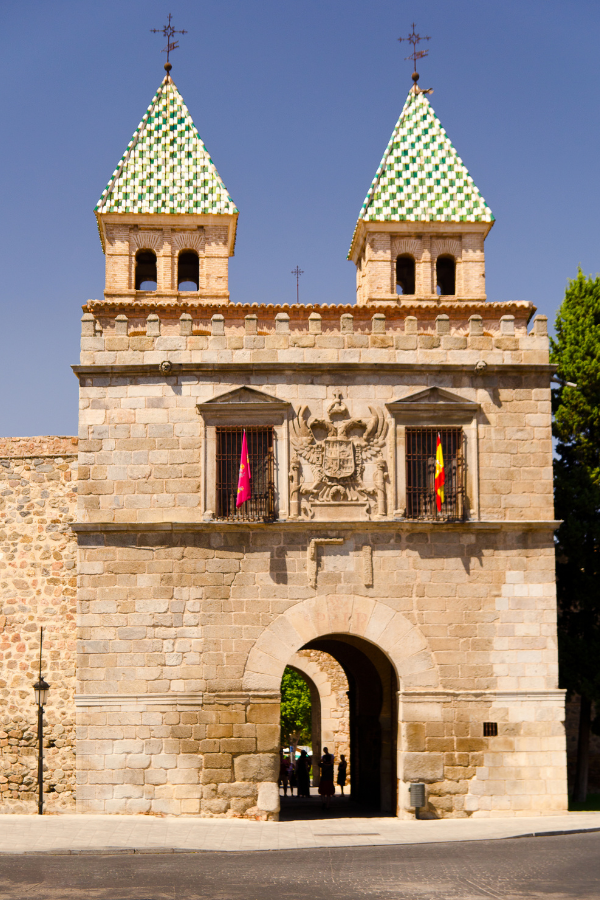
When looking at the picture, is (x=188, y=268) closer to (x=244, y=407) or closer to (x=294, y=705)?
(x=244, y=407)

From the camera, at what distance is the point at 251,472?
16.6 meters

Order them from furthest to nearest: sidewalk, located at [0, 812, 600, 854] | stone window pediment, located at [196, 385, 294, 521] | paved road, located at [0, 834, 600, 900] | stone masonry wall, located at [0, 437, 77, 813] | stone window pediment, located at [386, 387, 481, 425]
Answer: stone masonry wall, located at [0, 437, 77, 813], stone window pediment, located at [386, 387, 481, 425], stone window pediment, located at [196, 385, 294, 521], sidewalk, located at [0, 812, 600, 854], paved road, located at [0, 834, 600, 900]


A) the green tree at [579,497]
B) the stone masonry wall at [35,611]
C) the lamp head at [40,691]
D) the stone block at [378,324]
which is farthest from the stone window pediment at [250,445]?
Result: the green tree at [579,497]

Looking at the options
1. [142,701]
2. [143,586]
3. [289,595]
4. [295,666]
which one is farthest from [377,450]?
[295,666]

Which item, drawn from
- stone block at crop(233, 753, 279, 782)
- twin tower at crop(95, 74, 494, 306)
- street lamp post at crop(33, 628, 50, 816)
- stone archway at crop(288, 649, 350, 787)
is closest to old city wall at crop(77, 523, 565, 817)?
stone block at crop(233, 753, 279, 782)

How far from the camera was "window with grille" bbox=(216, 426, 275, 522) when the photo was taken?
1645 centimetres

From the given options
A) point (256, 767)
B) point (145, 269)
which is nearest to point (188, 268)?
point (145, 269)

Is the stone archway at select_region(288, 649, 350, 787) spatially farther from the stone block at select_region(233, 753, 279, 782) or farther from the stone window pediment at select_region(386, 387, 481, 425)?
the stone window pediment at select_region(386, 387, 481, 425)

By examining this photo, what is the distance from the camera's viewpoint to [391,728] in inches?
690

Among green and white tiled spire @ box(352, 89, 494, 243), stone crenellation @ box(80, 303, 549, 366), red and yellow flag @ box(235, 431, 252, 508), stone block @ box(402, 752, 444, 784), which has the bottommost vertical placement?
stone block @ box(402, 752, 444, 784)

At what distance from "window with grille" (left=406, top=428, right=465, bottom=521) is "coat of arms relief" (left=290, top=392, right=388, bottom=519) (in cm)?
47

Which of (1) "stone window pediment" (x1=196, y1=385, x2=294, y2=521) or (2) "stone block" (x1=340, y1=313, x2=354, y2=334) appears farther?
(2) "stone block" (x1=340, y1=313, x2=354, y2=334)

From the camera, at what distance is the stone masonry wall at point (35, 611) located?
1802 cm

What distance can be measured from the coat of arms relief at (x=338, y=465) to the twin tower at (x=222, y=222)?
27.2 ft
